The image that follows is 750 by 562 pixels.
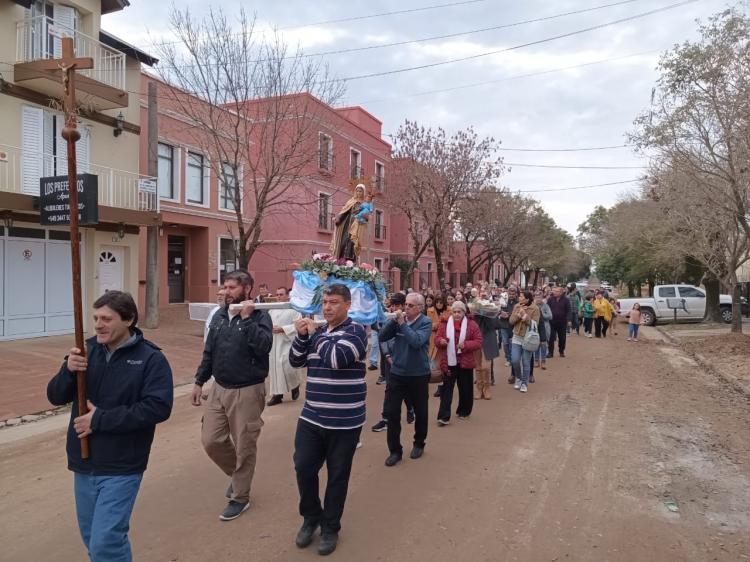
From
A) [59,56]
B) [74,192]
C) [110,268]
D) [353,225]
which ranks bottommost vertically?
[110,268]

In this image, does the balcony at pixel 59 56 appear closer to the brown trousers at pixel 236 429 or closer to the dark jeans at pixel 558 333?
the brown trousers at pixel 236 429

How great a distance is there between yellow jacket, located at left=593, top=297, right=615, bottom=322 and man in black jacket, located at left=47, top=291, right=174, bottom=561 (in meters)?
18.1

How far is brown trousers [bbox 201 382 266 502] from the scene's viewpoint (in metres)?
3.95

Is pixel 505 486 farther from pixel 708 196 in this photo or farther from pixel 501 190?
pixel 501 190

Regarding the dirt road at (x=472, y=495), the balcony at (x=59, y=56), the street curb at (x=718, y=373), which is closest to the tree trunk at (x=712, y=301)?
the street curb at (x=718, y=373)

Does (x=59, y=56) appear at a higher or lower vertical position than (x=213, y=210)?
higher

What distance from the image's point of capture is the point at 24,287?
12648mm

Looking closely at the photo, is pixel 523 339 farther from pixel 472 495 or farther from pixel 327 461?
pixel 327 461

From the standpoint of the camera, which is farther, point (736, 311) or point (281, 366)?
point (736, 311)

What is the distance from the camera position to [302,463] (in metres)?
3.55

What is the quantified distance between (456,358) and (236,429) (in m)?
3.57

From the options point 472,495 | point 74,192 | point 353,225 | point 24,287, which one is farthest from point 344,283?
point 24,287

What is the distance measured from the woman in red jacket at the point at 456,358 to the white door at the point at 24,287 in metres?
10.7

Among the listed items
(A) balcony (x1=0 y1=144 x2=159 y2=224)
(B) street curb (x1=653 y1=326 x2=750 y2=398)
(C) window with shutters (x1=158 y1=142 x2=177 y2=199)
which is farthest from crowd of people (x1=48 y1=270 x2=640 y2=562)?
(C) window with shutters (x1=158 y1=142 x2=177 y2=199)
